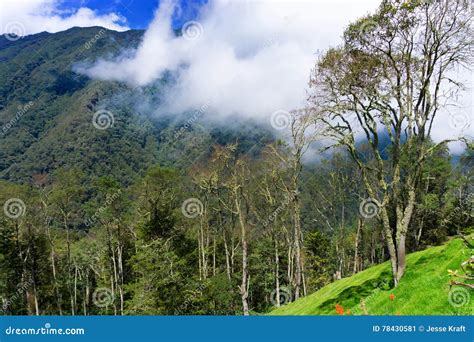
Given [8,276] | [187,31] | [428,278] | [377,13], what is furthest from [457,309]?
[8,276]

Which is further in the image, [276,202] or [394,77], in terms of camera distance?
[276,202]

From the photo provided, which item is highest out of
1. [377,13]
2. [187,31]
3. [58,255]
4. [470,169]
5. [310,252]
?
[187,31]

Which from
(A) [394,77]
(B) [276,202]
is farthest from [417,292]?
(B) [276,202]

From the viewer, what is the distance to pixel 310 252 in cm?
6109

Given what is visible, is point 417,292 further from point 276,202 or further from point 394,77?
point 276,202

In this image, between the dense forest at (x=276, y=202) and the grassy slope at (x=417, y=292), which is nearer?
the grassy slope at (x=417, y=292)

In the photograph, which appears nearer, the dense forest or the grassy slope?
the grassy slope

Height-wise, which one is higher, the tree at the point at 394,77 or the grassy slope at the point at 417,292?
the tree at the point at 394,77

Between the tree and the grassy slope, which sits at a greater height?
the tree

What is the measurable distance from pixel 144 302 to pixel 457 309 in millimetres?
24018

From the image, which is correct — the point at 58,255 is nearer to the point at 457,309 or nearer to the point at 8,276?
the point at 8,276
